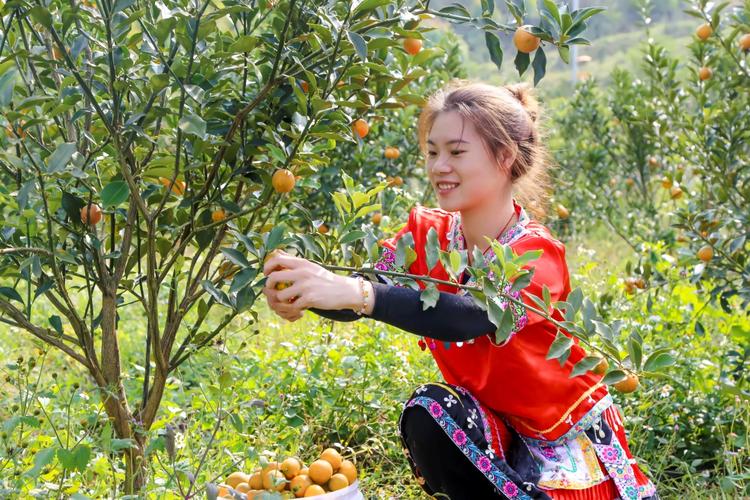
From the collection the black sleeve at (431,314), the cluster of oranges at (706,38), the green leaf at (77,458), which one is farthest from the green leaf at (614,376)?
the cluster of oranges at (706,38)

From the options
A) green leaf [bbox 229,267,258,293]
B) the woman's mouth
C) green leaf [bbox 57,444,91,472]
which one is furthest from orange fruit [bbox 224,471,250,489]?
the woman's mouth

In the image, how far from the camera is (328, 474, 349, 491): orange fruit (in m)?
1.75

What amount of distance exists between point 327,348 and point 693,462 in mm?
1013

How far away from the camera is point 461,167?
199 centimetres

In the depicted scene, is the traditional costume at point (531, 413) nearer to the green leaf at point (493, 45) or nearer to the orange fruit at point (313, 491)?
the orange fruit at point (313, 491)

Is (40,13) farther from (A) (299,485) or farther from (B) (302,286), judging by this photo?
(A) (299,485)

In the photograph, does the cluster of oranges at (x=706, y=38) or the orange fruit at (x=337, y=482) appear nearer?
the orange fruit at (x=337, y=482)

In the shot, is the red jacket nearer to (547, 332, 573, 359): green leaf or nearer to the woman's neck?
the woman's neck

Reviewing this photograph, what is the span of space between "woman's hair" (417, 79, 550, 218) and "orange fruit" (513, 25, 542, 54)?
1.64ft

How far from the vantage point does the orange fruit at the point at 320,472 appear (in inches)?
69.2

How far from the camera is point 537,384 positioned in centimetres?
197

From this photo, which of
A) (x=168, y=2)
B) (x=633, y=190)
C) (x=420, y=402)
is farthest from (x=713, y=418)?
(x=633, y=190)

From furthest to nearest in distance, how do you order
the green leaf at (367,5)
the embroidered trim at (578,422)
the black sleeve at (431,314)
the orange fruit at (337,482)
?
the embroidered trim at (578,422) → the orange fruit at (337,482) → the black sleeve at (431,314) → the green leaf at (367,5)

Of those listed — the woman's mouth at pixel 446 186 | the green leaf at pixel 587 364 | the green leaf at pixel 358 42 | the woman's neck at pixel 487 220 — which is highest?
the green leaf at pixel 358 42
